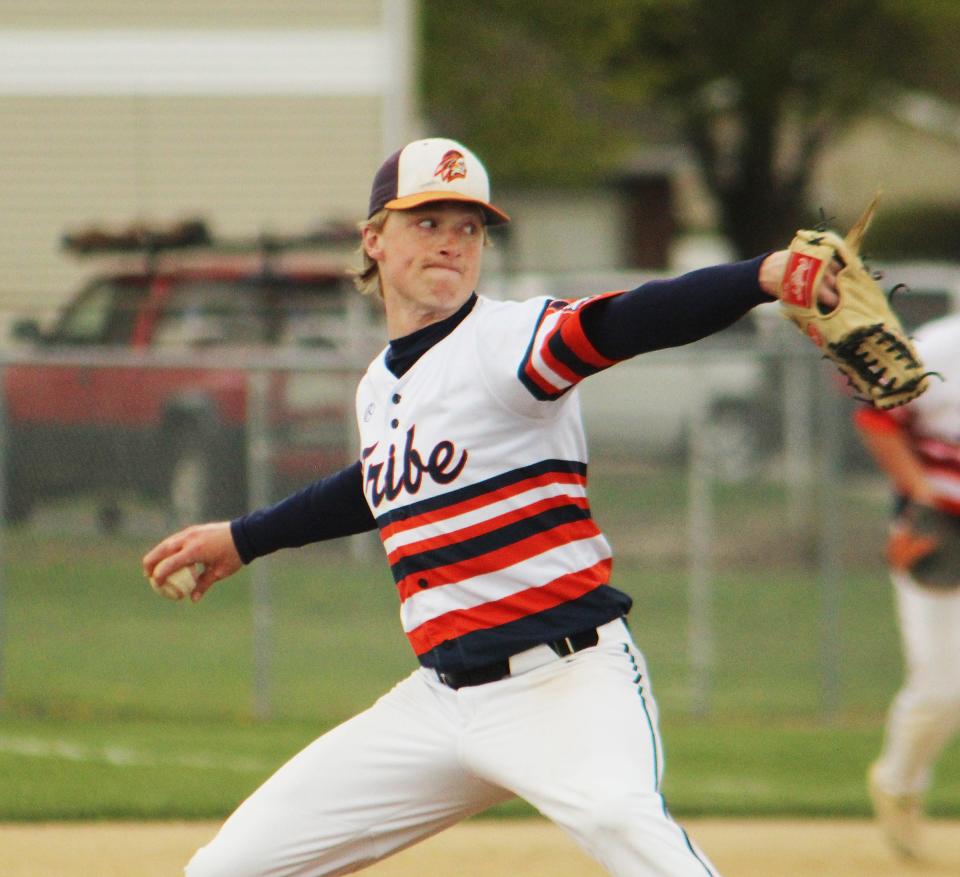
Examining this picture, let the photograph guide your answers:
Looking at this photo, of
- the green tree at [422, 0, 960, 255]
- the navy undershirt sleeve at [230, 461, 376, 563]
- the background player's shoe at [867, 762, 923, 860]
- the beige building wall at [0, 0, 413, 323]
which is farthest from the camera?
the green tree at [422, 0, 960, 255]

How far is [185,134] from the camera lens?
1633 cm

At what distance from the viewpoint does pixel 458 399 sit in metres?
3.80

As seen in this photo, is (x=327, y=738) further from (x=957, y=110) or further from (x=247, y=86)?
(x=957, y=110)

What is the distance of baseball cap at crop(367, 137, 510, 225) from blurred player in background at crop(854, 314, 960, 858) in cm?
280

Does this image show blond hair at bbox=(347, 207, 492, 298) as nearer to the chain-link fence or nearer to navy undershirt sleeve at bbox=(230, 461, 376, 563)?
navy undershirt sleeve at bbox=(230, 461, 376, 563)

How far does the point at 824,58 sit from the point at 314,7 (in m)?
10.3

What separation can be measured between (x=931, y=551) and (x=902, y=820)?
3.40 ft

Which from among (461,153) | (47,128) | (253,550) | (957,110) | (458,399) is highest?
(957,110)

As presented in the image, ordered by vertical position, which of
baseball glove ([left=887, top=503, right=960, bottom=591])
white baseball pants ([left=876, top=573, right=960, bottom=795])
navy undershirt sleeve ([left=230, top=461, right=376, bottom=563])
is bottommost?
white baseball pants ([left=876, top=573, right=960, bottom=795])

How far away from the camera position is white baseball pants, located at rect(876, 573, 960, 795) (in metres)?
6.32

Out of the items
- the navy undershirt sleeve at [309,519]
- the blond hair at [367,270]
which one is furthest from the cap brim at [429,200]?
the navy undershirt sleeve at [309,519]

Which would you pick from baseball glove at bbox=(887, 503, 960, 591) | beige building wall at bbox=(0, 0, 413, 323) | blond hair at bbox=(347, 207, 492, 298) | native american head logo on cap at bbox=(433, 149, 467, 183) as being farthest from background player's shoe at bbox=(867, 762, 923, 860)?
beige building wall at bbox=(0, 0, 413, 323)

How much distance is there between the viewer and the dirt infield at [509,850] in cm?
629

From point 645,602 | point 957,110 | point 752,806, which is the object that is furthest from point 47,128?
point 957,110
